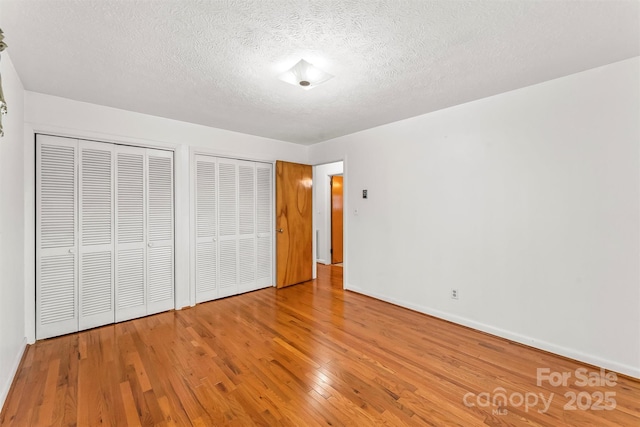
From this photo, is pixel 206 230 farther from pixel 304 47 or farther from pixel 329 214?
pixel 329 214

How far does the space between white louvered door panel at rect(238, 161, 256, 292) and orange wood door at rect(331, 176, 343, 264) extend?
241 centimetres

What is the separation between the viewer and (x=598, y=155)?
2.21 metres

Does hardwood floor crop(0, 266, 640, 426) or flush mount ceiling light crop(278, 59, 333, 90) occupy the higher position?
flush mount ceiling light crop(278, 59, 333, 90)

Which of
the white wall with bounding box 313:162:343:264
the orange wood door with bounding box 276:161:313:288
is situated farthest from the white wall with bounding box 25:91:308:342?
the white wall with bounding box 313:162:343:264

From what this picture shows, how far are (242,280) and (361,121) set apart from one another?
2.91 m

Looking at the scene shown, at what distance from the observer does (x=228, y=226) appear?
4.02 meters

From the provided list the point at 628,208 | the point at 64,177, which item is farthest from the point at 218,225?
the point at 628,208

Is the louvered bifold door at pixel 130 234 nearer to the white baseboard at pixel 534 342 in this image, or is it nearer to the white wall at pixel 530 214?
the white wall at pixel 530 214

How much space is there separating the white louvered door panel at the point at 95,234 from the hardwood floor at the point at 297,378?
23cm

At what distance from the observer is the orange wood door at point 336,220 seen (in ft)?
20.7

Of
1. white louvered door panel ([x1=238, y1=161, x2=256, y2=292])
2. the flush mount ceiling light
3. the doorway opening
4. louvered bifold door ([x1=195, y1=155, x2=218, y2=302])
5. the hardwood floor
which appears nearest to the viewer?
the hardwood floor

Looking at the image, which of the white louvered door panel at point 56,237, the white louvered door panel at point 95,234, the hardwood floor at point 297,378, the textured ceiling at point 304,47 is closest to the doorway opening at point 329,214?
the hardwood floor at point 297,378

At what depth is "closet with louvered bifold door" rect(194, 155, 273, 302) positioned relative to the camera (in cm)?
374

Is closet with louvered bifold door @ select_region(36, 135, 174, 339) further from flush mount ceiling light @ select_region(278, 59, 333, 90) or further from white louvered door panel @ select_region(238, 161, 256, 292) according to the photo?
flush mount ceiling light @ select_region(278, 59, 333, 90)
